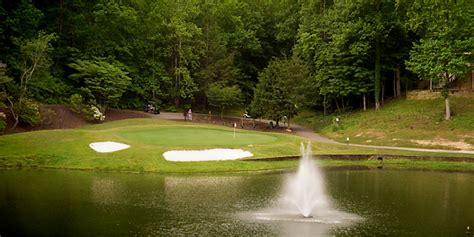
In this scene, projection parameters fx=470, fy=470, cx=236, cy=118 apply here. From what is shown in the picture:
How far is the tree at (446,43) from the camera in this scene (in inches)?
1826

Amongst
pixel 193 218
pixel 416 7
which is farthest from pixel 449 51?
pixel 193 218

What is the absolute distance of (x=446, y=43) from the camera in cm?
4775

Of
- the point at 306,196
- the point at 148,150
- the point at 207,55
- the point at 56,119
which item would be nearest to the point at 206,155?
the point at 148,150

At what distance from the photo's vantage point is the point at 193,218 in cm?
2027

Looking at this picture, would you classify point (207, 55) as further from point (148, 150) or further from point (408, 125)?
point (148, 150)

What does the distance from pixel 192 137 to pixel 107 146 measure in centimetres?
794

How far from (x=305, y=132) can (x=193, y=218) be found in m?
39.5

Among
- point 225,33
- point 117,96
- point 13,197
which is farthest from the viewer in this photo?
point 225,33

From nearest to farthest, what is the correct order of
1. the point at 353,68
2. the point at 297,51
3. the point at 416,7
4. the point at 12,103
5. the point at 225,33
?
the point at 12,103 → the point at 416,7 → the point at 353,68 → the point at 297,51 → the point at 225,33

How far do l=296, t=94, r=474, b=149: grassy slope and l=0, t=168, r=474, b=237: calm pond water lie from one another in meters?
13.0

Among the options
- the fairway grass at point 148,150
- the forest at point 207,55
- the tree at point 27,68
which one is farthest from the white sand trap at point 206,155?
the tree at point 27,68

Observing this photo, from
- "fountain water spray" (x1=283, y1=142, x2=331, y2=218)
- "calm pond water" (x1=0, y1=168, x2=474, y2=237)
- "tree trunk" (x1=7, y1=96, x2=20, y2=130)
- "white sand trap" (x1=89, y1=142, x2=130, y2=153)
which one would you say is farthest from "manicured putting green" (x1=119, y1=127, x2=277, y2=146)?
"fountain water spray" (x1=283, y1=142, x2=331, y2=218)

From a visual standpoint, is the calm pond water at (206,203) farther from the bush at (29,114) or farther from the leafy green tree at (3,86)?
the bush at (29,114)

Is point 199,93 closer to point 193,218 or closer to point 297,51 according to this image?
point 297,51
